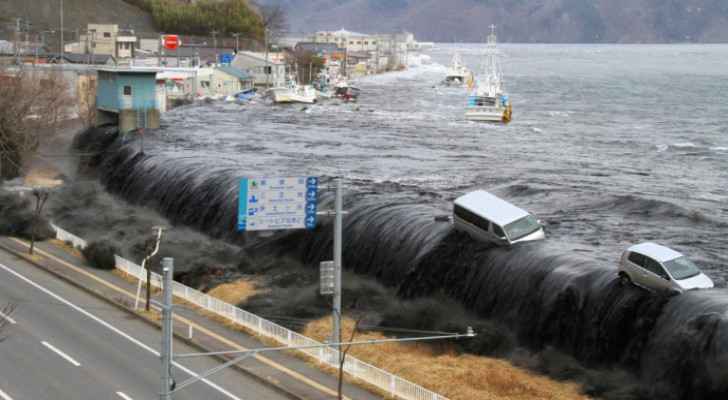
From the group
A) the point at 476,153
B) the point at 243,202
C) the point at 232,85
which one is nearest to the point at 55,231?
the point at 243,202

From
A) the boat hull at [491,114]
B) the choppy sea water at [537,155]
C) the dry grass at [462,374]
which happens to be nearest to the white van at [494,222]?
the choppy sea water at [537,155]

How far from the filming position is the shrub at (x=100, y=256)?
41.7 m

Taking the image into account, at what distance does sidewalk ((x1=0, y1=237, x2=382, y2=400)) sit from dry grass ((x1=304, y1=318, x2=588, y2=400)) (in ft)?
6.12

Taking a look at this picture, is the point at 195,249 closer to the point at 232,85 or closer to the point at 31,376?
the point at 31,376

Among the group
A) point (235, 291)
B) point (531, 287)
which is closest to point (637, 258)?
point (531, 287)

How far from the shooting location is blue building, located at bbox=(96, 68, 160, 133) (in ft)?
245

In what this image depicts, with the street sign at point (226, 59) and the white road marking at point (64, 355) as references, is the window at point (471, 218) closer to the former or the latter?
the white road marking at point (64, 355)

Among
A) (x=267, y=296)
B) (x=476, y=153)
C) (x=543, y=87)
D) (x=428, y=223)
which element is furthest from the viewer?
(x=543, y=87)

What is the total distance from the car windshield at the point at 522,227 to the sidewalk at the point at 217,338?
404 inches

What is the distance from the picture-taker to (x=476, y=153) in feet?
243

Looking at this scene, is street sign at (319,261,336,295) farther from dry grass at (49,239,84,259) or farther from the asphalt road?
dry grass at (49,239,84,259)

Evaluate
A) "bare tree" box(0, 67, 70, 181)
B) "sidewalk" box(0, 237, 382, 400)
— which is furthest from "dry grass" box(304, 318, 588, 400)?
"bare tree" box(0, 67, 70, 181)

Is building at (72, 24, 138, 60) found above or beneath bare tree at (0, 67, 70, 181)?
above

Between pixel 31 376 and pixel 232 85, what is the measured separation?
101 m
